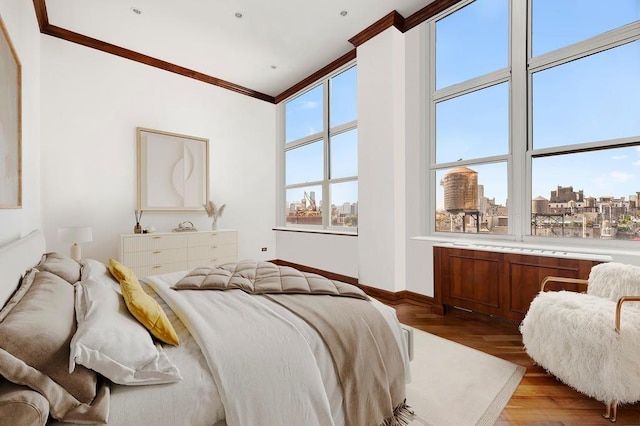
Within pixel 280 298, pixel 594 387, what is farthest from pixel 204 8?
pixel 594 387

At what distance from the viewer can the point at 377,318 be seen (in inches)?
60.5

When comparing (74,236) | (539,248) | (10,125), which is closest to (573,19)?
(539,248)

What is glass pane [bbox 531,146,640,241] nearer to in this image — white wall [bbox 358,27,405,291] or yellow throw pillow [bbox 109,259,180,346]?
white wall [bbox 358,27,405,291]

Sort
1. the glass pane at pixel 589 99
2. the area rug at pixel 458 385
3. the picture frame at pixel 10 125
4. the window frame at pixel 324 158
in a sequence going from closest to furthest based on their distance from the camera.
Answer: the area rug at pixel 458 385 < the picture frame at pixel 10 125 < the glass pane at pixel 589 99 < the window frame at pixel 324 158

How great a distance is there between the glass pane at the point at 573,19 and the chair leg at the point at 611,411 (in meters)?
2.79

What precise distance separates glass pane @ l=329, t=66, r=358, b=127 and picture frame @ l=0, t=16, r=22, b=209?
11.6 feet

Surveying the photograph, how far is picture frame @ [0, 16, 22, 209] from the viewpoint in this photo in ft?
5.57

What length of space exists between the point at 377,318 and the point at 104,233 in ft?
12.8

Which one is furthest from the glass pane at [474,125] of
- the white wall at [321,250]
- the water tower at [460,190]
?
the white wall at [321,250]

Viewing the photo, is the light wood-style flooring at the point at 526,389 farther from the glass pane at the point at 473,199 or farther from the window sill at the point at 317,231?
the window sill at the point at 317,231

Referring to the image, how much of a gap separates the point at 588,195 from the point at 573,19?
5.11 ft

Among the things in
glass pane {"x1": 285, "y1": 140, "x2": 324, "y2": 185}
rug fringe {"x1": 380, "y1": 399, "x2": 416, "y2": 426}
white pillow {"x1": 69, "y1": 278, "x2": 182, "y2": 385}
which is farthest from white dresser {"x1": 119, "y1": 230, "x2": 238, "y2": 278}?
rug fringe {"x1": 380, "y1": 399, "x2": 416, "y2": 426}

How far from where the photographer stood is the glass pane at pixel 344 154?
441cm

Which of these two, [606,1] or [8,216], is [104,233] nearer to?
[8,216]
